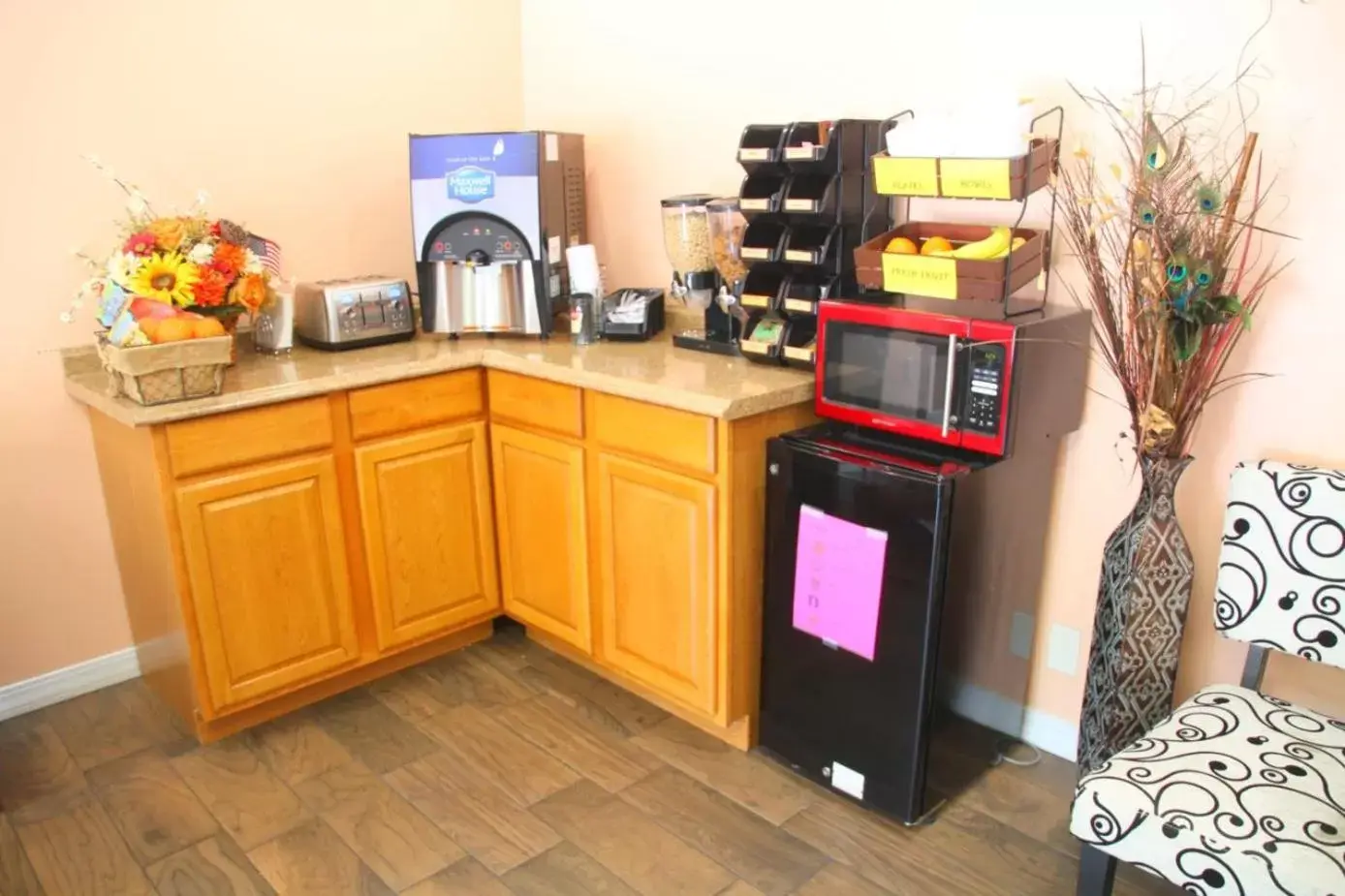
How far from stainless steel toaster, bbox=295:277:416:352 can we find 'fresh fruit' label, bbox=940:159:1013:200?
1.59 m

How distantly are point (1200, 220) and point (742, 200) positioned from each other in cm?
97

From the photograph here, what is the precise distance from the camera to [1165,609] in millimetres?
1896

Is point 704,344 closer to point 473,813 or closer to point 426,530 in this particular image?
point 426,530

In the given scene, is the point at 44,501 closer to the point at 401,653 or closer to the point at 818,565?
the point at 401,653

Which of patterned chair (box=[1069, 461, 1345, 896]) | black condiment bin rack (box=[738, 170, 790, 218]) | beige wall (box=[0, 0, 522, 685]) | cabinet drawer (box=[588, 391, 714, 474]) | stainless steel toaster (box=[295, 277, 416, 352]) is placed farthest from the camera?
stainless steel toaster (box=[295, 277, 416, 352])

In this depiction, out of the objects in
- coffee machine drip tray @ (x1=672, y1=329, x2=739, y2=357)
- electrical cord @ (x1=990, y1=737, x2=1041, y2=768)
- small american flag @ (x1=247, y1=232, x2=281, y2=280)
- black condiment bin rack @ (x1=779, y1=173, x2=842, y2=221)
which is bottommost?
electrical cord @ (x1=990, y1=737, x2=1041, y2=768)

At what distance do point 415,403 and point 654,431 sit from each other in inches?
28.5

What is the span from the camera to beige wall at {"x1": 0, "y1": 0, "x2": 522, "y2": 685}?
242 centimetres

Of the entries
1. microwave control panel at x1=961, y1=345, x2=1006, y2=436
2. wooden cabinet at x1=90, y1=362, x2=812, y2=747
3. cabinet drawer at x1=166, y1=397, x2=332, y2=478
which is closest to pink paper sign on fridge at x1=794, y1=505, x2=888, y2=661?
wooden cabinet at x1=90, y1=362, x2=812, y2=747

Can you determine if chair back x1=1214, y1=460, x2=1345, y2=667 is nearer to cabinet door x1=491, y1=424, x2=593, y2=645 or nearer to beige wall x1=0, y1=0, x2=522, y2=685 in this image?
cabinet door x1=491, y1=424, x2=593, y2=645

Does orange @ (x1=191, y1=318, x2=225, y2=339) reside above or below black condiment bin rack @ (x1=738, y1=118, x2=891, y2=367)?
below

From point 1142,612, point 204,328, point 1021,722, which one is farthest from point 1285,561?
point 204,328

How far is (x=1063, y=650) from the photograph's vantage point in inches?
90.8

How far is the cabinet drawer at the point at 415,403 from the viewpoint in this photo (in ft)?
8.18
